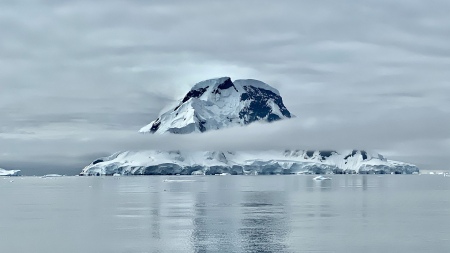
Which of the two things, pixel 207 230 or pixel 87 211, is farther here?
pixel 87 211

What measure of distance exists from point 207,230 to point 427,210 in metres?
34.0

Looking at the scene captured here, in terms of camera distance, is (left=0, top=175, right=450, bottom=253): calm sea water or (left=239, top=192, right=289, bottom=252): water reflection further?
(left=0, top=175, right=450, bottom=253): calm sea water

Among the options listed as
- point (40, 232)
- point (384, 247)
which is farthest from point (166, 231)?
point (384, 247)

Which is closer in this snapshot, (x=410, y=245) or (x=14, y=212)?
(x=410, y=245)

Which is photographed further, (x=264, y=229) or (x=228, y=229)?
(x=228, y=229)

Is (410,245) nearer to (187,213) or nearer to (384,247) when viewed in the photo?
(384,247)

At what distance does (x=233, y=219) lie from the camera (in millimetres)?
63875

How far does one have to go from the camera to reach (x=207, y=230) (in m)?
54.0

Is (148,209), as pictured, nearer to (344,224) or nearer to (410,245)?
(344,224)

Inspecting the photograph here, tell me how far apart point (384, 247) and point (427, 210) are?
34423 millimetres

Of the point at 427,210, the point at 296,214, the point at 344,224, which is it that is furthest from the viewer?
the point at 427,210

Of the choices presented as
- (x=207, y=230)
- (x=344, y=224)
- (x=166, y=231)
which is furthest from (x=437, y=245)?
(x=166, y=231)

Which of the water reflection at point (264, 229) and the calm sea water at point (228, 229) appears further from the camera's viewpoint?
the calm sea water at point (228, 229)

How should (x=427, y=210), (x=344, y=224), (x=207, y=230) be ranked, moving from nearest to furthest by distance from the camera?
(x=207, y=230) → (x=344, y=224) → (x=427, y=210)
